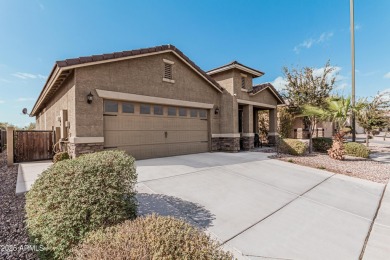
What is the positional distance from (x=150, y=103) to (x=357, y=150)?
12.6m

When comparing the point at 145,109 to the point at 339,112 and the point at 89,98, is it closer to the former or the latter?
the point at 89,98

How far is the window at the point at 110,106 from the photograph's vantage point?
8.12 m

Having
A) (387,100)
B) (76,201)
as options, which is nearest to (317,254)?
(76,201)

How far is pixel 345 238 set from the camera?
3172mm

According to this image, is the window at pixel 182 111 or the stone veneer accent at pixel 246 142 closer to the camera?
the window at pixel 182 111

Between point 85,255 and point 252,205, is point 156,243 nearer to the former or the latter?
point 85,255

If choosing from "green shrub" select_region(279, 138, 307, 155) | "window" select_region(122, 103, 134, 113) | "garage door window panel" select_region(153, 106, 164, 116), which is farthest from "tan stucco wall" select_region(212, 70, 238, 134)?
"window" select_region(122, 103, 134, 113)

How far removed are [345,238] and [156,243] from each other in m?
3.37

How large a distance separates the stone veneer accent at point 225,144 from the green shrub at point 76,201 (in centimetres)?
944

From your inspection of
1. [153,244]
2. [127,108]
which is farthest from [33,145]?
[153,244]

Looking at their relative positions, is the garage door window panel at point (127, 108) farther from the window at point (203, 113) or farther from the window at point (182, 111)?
the window at point (203, 113)

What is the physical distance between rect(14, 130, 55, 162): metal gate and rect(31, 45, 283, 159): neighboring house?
980 millimetres

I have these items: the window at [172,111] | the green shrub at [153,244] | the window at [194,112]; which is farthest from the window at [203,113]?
the green shrub at [153,244]

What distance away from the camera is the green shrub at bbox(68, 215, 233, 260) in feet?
5.57
